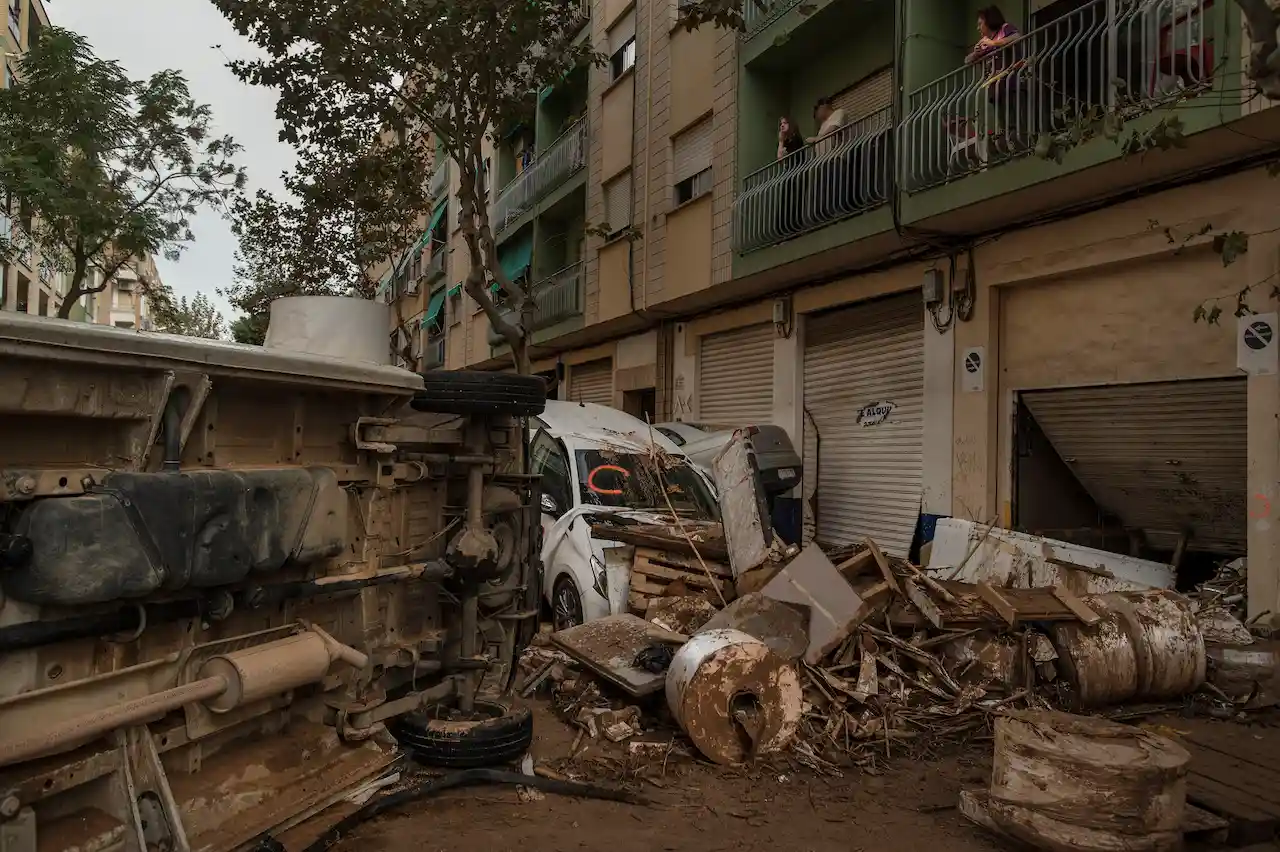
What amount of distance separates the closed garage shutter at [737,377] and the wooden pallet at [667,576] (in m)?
6.22

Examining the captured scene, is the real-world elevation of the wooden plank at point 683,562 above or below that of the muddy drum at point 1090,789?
above

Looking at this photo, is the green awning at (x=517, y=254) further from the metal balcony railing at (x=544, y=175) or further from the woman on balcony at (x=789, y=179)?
the woman on balcony at (x=789, y=179)

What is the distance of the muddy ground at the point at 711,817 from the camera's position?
3.83 meters

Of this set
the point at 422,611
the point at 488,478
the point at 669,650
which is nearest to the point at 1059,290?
the point at 669,650

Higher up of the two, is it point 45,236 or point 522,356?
point 45,236

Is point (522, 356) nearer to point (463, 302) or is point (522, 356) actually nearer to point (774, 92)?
point (774, 92)

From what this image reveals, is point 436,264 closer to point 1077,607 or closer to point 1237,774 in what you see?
point 1077,607

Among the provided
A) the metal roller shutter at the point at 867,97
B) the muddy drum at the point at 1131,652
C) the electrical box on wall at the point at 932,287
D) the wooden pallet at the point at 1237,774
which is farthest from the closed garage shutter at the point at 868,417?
the wooden pallet at the point at 1237,774

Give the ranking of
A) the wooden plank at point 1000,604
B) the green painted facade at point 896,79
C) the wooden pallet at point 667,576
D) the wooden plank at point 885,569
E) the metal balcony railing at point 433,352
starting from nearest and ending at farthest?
the wooden plank at point 1000,604
the wooden plank at point 885,569
the green painted facade at point 896,79
the wooden pallet at point 667,576
the metal balcony railing at point 433,352

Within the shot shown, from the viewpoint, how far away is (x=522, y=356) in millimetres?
13742

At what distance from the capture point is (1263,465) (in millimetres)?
6957

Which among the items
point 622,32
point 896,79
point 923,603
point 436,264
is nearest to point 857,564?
point 923,603

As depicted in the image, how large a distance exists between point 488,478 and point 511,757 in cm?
146

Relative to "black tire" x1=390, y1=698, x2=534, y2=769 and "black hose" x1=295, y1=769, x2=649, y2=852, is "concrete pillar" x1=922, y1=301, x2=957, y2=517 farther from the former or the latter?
"black tire" x1=390, y1=698, x2=534, y2=769
